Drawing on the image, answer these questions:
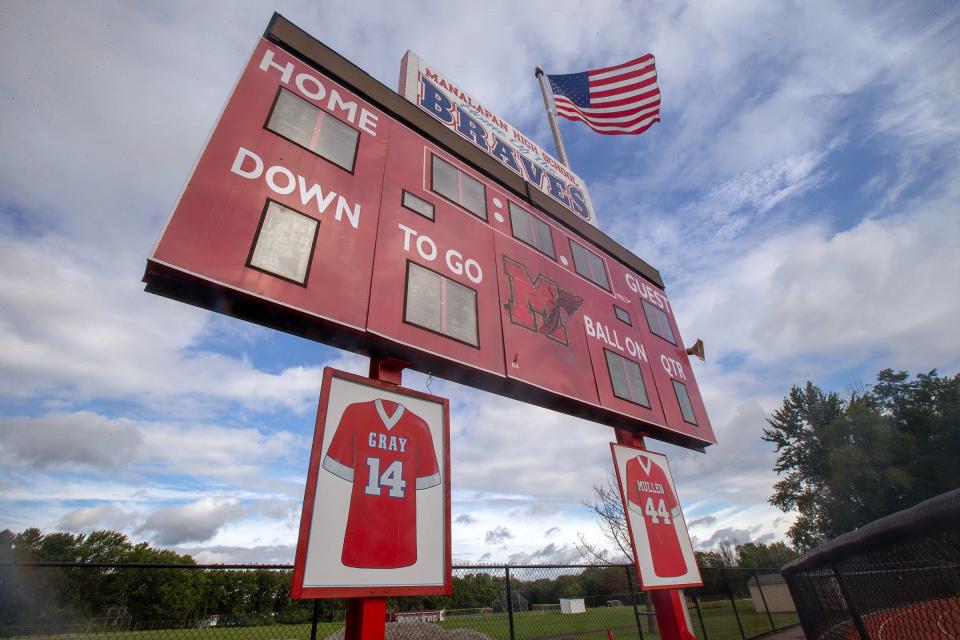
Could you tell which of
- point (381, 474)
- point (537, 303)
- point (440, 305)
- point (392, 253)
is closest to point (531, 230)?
point (537, 303)

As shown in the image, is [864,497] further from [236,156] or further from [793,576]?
[236,156]

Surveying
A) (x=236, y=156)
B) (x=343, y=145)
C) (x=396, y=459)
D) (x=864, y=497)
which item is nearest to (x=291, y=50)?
(x=343, y=145)

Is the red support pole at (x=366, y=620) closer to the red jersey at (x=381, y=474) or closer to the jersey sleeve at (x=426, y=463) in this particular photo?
the red jersey at (x=381, y=474)

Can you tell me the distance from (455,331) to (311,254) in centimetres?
163

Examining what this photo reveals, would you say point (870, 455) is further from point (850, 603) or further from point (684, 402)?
point (850, 603)

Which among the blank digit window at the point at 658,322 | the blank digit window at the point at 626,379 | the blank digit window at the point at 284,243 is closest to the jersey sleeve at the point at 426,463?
the blank digit window at the point at 284,243

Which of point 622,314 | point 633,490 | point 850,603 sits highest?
point 622,314

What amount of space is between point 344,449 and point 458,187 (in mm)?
4163

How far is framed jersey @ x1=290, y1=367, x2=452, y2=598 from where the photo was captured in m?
3.09

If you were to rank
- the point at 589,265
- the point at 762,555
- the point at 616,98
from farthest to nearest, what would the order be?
the point at 762,555 → the point at 616,98 → the point at 589,265

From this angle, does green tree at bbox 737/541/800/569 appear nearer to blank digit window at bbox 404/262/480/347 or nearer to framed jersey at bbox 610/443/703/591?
framed jersey at bbox 610/443/703/591

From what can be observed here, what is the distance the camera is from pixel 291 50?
17.6ft

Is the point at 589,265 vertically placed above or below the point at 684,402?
above

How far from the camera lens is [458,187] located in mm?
6332
